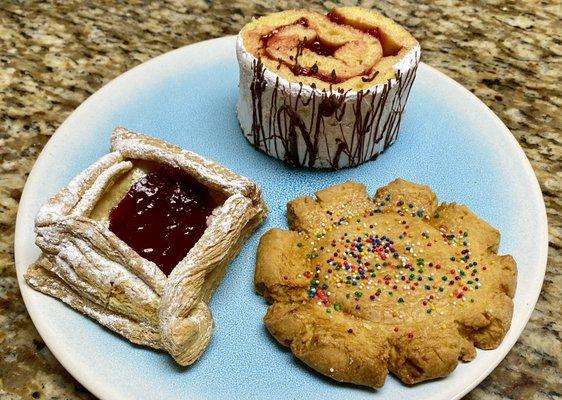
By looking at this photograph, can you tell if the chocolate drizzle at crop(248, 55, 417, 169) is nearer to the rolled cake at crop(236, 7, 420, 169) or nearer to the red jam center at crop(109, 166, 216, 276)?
the rolled cake at crop(236, 7, 420, 169)

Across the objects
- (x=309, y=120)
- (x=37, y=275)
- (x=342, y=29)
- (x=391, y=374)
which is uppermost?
(x=342, y=29)

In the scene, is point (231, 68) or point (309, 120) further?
point (231, 68)

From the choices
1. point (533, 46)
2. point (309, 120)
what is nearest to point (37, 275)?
point (309, 120)

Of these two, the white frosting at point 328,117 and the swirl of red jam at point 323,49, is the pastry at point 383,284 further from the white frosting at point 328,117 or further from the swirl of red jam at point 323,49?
the swirl of red jam at point 323,49

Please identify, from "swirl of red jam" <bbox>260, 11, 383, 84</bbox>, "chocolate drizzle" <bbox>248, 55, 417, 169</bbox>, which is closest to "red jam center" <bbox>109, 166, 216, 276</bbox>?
"chocolate drizzle" <bbox>248, 55, 417, 169</bbox>

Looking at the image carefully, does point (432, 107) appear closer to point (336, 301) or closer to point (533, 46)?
point (533, 46)

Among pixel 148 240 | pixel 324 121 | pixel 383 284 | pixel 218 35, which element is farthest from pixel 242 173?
pixel 218 35

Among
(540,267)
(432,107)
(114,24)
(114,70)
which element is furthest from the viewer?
(114,24)

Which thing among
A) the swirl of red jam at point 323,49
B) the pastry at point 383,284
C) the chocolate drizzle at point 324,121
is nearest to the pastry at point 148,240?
the pastry at point 383,284
